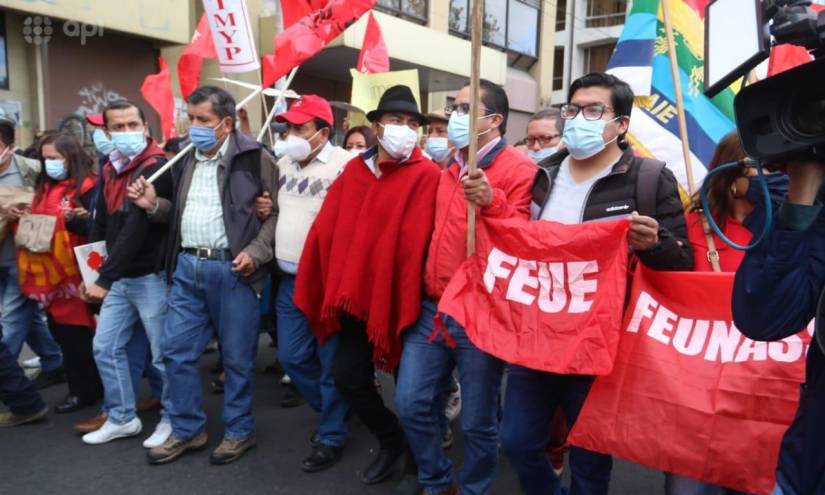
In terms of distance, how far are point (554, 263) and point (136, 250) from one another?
2469 millimetres

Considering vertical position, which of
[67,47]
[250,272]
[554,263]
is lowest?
[250,272]

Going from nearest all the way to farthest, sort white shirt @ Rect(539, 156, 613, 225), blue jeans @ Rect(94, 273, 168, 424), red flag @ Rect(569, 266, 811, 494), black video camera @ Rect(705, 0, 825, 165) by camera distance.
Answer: black video camera @ Rect(705, 0, 825, 165), red flag @ Rect(569, 266, 811, 494), white shirt @ Rect(539, 156, 613, 225), blue jeans @ Rect(94, 273, 168, 424)

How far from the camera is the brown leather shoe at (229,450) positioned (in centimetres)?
360

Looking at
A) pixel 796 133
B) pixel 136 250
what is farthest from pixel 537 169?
pixel 136 250

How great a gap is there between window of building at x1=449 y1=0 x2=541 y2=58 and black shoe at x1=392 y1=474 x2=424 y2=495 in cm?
1539

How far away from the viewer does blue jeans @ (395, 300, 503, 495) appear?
9.11 ft

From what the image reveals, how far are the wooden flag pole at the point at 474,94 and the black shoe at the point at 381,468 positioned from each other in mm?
1408

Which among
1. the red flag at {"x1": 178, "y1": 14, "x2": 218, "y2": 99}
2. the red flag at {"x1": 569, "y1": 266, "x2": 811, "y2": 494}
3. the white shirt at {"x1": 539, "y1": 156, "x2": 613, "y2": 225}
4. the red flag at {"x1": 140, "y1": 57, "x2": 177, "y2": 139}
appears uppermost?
the red flag at {"x1": 178, "y1": 14, "x2": 218, "y2": 99}

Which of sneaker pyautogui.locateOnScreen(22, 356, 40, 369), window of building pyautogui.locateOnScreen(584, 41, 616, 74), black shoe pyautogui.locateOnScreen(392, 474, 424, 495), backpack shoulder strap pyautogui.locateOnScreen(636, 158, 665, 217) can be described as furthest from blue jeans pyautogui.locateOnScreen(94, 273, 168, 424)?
window of building pyautogui.locateOnScreen(584, 41, 616, 74)

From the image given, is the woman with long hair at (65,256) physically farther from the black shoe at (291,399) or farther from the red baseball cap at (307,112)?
the red baseball cap at (307,112)

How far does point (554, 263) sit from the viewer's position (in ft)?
8.07

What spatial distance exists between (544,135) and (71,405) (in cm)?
369

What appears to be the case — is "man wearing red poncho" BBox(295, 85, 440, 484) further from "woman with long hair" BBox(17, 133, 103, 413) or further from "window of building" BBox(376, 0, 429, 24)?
"window of building" BBox(376, 0, 429, 24)

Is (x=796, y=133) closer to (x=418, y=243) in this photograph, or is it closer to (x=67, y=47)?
(x=418, y=243)
